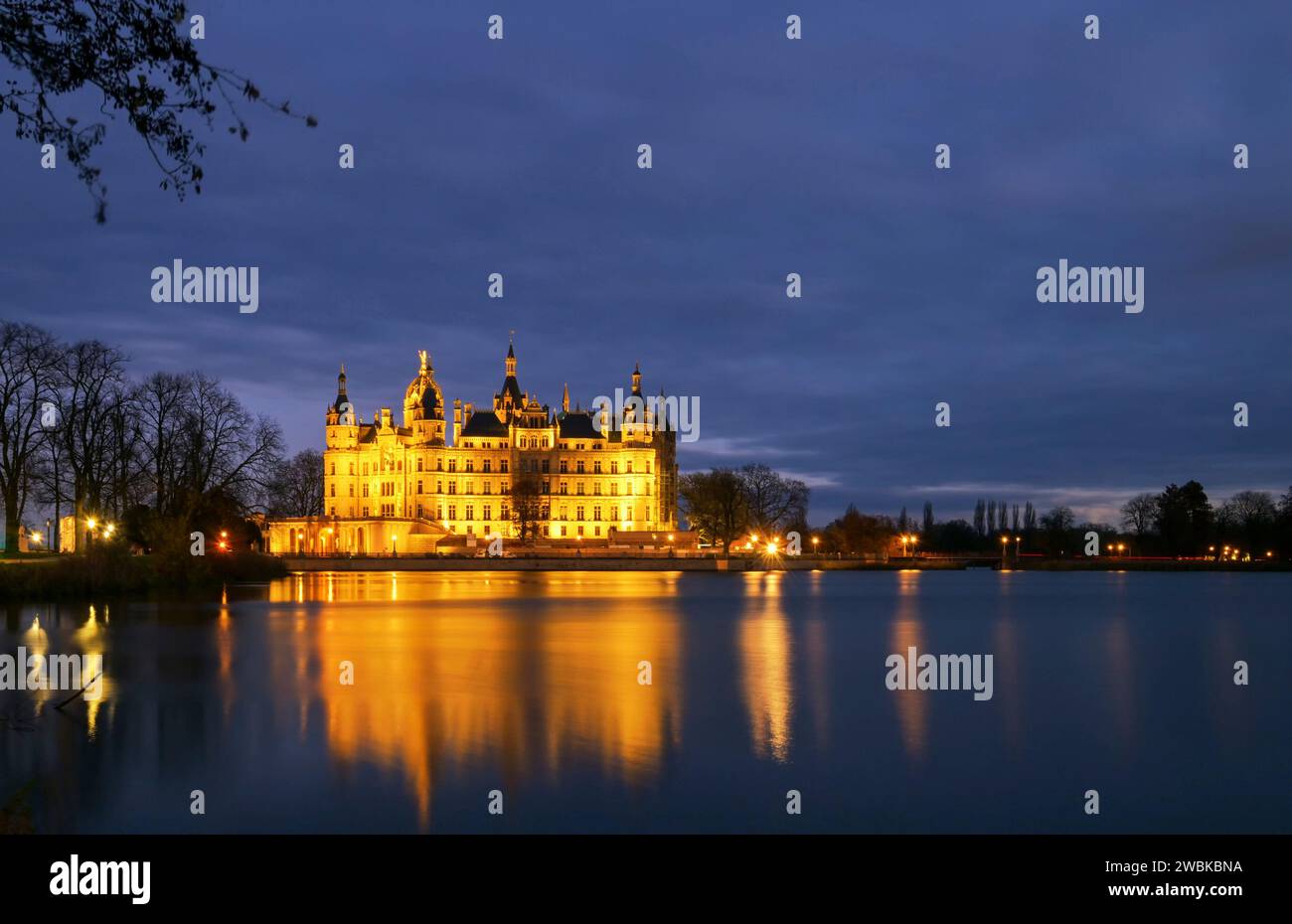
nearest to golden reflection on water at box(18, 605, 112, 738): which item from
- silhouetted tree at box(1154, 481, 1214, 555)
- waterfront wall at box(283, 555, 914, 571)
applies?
waterfront wall at box(283, 555, 914, 571)

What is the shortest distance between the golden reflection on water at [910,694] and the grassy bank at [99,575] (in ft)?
92.9

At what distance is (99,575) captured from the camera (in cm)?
4116

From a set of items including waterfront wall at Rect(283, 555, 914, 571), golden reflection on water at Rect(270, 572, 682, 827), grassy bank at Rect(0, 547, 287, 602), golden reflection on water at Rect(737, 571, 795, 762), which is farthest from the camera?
waterfront wall at Rect(283, 555, 914, 571)

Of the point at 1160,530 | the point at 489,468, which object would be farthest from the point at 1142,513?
the point at 489,468

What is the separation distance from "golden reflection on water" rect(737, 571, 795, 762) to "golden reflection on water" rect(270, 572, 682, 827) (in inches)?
56.0

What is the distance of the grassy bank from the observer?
125ft

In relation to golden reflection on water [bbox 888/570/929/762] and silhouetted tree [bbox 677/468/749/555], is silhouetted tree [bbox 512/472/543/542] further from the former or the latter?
golden reflection on water [bbox 888/570/929/762]

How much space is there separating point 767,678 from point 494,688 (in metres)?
6.26

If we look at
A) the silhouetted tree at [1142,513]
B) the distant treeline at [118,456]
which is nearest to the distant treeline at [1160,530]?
the silhouetted tree at [1142,513]

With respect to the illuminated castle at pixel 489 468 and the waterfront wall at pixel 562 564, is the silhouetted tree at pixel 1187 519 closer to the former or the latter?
the waterfront wall at pixel 562 564

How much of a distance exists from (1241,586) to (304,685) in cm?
6905

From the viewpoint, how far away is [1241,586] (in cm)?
7338
